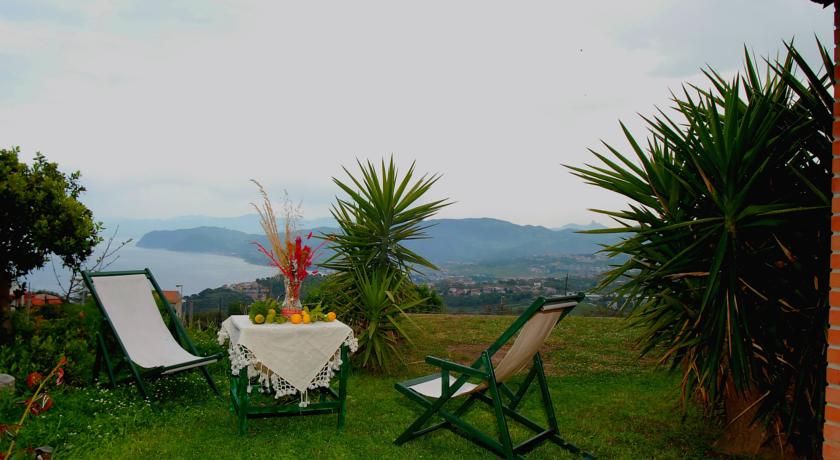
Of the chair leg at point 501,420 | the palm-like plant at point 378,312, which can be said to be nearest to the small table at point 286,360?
the chair leg at point 501,420

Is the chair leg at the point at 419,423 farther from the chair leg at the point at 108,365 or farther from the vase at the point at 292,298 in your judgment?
the chair leg at the point at 108,365

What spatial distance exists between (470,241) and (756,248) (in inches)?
1436

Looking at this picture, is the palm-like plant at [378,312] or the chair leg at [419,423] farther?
the palm-like plant at [378,312]

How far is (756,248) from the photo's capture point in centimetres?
352

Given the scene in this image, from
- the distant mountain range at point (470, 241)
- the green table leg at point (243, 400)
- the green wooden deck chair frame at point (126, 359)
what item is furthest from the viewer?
the distant mountain range at point (470, 241)

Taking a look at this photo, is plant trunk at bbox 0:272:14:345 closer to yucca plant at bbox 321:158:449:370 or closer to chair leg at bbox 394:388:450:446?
yucca plant at bbox 321:158:449:370

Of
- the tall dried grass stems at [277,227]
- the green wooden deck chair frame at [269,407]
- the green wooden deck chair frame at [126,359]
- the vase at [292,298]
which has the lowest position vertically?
the green wooden deck chair frame at [269,407]

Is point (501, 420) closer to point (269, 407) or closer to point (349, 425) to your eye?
point (349, 425)

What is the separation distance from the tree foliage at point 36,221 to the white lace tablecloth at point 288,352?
214cm

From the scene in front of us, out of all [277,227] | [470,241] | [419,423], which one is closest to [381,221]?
[277,227]

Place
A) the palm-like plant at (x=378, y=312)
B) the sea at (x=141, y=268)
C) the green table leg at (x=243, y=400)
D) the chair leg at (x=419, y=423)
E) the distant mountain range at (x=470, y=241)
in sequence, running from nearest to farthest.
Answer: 1. the chair leg at (x=419, y=423)
2. the green table leg at (x=243, y=400)
3. the sea at (x=141, y=268)
4. the palm-like plant at (x=378, y=312)
5. the distant mountain range at (x=470, y=241)

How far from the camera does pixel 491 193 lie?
34.2 feet

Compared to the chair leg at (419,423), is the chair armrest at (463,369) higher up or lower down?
higher up

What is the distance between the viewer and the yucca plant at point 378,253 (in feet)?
20.7
